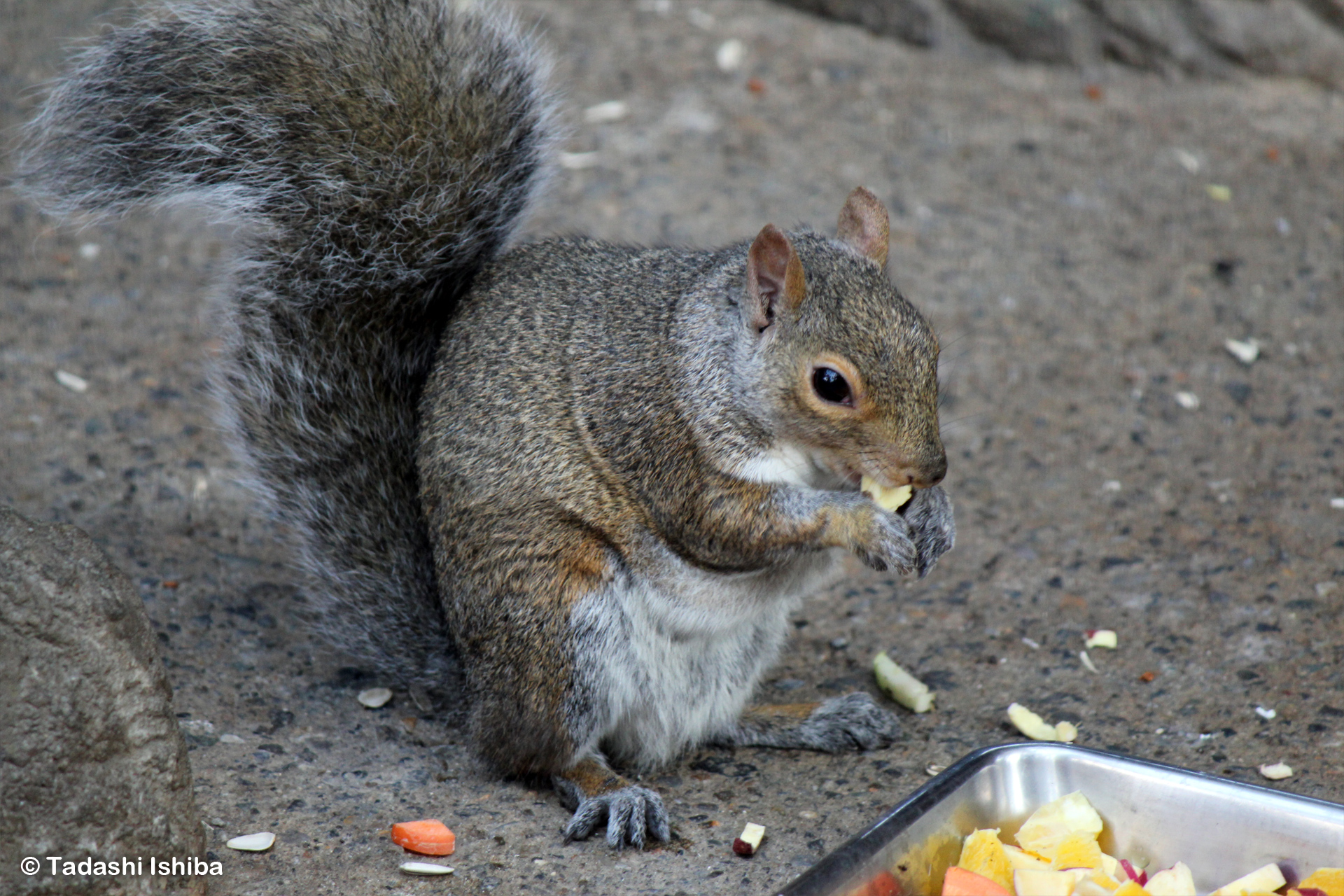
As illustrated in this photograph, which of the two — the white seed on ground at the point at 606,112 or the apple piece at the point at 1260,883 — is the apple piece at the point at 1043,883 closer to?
the apple piece at the point at 1260,883

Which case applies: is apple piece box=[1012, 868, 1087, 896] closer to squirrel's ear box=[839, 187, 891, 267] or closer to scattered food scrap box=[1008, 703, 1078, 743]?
scattered food scrap box=[1008, 703, 1078, 743]

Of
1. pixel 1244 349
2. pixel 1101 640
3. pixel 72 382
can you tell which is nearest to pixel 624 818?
pixel 1101 640

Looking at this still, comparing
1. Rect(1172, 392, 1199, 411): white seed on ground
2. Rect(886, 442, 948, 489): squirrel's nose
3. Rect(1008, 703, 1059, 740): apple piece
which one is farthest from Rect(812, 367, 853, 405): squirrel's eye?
Rect(1172, 392, 1199, 411): white seed on ground

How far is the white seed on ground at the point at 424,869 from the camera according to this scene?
181 centimetres

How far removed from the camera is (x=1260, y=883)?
1.64 meters

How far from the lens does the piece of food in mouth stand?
1.86 meters

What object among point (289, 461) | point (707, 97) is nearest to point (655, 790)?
point (289, 461)

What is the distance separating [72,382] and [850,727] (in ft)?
6.46

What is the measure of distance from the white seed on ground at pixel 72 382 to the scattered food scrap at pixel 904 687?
1912mm

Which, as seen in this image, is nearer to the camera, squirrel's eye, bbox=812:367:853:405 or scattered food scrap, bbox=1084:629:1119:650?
squirrel's eye, bbox=812:367:853:405

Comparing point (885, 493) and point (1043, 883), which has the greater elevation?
point (885, 493)

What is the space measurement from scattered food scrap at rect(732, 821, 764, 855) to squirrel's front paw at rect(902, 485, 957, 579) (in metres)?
0.45

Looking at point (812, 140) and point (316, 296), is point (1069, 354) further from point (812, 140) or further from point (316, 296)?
point (316, 296)

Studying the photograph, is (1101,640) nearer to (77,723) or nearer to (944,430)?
(944,430)
